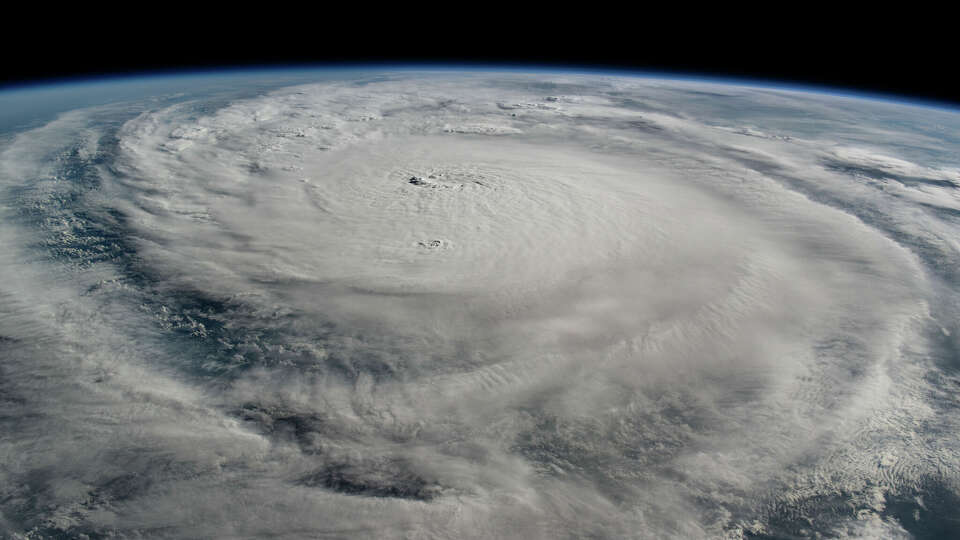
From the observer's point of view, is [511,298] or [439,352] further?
[511,298]

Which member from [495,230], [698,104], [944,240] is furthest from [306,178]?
[698,104]

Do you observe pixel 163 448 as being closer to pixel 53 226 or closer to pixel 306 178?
pixel 53 226

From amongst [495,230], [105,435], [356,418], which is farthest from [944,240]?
[105,435]

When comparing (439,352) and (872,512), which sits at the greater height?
(439,352)

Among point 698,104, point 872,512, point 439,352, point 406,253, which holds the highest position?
point 698,104

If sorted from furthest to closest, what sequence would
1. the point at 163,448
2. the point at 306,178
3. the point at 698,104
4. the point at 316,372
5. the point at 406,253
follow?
1. the point at 698,104
2. the point at 306,178
3. the point at 406,253
4. the point at 316,372
5. the point at 163,448

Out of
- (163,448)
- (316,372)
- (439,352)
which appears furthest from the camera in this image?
(439,352)

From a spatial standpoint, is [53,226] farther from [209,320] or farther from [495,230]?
[495,230]
